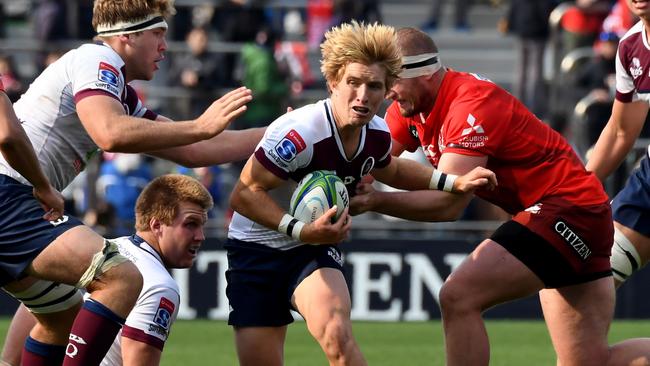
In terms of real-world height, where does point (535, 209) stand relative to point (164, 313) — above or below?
above

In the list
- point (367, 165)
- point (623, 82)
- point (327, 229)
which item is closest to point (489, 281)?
point (367, 165)

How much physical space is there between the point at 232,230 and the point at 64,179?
950mm

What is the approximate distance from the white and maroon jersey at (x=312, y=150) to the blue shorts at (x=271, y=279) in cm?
6

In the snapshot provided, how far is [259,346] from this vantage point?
710 centimetres

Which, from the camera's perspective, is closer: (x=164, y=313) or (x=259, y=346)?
(x=164, y=313)

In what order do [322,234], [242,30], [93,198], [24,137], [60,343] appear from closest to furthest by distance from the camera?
[24,137], [322,234], [60,343], [93,198], [242,30]

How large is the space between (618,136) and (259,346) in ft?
8.79

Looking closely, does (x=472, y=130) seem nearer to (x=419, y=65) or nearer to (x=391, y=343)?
(x=419, y=65)

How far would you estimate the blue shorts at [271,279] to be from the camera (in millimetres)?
7090

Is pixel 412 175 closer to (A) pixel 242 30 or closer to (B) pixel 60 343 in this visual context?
(B) pixel 60 343

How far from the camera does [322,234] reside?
6.60 meters

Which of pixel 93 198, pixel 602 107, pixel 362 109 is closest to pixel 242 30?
pixel 93 198

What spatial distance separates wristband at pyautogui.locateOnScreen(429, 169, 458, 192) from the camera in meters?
7.02

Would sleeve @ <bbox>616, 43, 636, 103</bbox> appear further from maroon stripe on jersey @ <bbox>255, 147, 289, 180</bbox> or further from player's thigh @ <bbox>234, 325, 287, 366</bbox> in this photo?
player's thigh @ <bbox>234, 325, 287, 366</bbox>
